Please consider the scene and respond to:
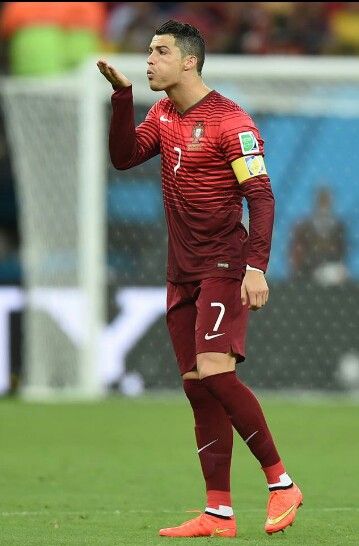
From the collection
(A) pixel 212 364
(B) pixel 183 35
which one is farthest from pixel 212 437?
(B) pixel 183 35

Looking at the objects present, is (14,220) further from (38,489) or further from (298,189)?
(38,489)

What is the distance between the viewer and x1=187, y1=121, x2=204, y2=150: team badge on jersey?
6.69 metres

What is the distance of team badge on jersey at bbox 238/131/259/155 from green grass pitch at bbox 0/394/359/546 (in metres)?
1.68

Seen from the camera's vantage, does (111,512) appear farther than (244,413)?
Yes

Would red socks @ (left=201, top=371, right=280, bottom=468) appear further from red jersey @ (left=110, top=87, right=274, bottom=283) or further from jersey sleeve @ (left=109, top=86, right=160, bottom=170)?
jersey sleeve @ (left=109, top=86, right=160, bottom=170)

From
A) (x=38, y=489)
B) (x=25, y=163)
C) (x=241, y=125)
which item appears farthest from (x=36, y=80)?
(x=241, y=125)

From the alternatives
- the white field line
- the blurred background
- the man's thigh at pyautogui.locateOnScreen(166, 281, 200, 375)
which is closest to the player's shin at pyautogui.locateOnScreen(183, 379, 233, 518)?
the man's thigh at pyautogui.locateOnScreen(166, 281, 200, 375)

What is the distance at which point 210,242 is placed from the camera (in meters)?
6.74

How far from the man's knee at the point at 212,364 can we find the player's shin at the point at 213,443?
0.64ft

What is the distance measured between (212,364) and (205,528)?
0.74 meters

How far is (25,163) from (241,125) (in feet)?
28.3

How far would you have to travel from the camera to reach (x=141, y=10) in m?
18.8

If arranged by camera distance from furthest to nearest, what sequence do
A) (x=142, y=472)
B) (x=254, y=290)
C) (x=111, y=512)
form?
(x=142, y=472)
(x=111, y=512)
(x=254, y=290)

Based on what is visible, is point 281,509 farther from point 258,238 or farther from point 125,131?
point 125,131
